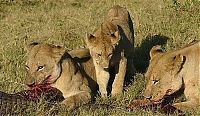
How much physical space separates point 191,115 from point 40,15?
25.4 ft

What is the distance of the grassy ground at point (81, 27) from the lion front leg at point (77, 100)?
0.79ft

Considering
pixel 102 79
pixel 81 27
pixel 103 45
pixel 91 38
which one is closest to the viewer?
pixel 103 45

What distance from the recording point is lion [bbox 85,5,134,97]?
619 centimetres

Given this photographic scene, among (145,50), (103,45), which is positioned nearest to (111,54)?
(103,45)

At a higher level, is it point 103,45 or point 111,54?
point 103,45

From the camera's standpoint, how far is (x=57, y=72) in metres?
6.09

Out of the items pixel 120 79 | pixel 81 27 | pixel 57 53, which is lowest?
pixel 120 79

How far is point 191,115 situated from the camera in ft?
17.8

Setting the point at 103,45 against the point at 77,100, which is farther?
the point at 103,45

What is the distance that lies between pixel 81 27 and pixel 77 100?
16.5 ft

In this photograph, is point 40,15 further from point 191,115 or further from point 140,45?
point 191,115

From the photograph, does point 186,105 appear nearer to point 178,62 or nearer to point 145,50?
point 178,62

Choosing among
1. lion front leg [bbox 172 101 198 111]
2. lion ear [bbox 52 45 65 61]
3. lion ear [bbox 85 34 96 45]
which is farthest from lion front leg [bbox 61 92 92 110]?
lion front leg [bbox 172 101 198 111]

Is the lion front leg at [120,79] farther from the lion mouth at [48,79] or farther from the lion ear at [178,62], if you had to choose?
the lion ear at [178,62]
